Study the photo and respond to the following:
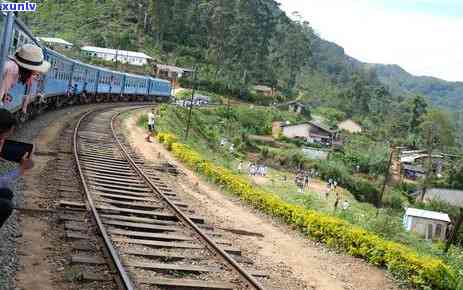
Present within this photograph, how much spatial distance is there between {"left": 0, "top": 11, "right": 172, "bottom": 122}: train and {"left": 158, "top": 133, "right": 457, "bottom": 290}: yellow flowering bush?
20.8ft

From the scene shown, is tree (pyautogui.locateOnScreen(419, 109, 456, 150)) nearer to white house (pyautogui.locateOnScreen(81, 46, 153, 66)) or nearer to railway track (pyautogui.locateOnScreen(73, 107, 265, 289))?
white house (pyautogui.locateOnScreen(81, 46, 153, 66))

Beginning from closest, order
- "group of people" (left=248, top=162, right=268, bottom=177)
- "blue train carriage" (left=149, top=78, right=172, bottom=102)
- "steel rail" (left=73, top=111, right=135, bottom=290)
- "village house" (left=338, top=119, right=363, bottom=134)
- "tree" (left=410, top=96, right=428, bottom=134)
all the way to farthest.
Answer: "steel rail" (left=73, top=111, right=135, bottom=290) → "group of people" (left=248, top=162, right=268, bottom=177) → "blue train carriage" (left=149, top=78, right=172, bottom=102) → "village house" (left=338, top=119, right=363, bottom=134) → "tree" (left=410, top=96, right=428, bottom=134)

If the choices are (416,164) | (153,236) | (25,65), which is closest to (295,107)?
(416,164)

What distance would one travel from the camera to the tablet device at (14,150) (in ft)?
18.5

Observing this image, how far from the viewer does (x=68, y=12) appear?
104 meters

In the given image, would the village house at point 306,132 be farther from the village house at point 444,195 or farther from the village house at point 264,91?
the village house at point 444,195

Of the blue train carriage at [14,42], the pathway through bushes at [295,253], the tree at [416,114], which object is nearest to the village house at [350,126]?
the tree at [416,114]

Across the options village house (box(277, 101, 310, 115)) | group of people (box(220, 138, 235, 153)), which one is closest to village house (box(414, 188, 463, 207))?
group of people (box(220, 138, 235, 153))

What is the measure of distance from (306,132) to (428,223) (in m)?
37.0

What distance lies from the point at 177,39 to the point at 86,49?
2064 centimetres

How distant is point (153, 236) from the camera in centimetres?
933

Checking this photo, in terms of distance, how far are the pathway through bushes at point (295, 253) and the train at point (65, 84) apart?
4.99 metres

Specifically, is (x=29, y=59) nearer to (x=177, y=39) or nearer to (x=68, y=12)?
(x=177, y=39)

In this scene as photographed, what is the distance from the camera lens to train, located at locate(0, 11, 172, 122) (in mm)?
10676
